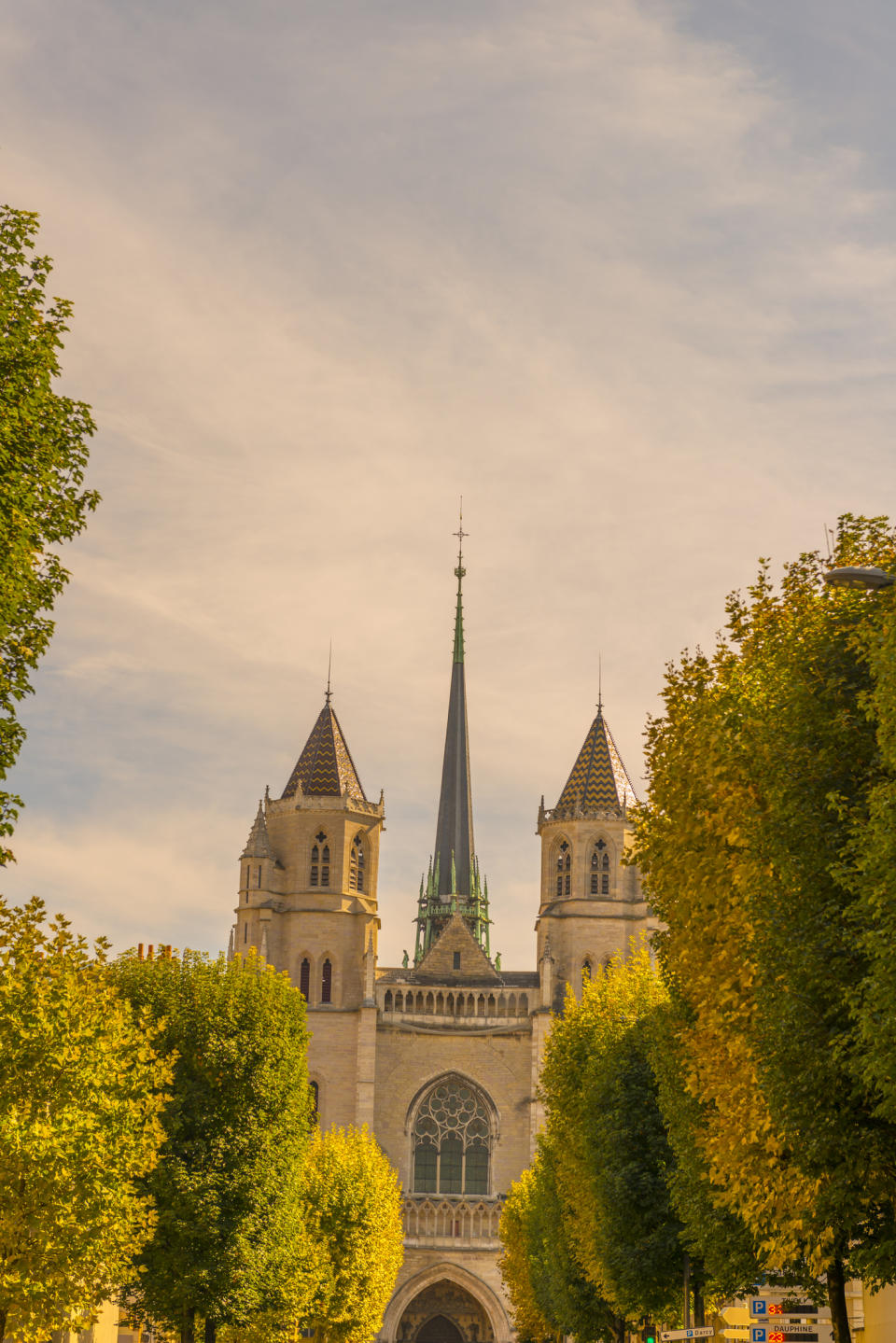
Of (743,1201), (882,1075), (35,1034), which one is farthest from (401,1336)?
(882,1075)

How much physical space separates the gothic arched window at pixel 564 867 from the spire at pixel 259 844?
16.9m

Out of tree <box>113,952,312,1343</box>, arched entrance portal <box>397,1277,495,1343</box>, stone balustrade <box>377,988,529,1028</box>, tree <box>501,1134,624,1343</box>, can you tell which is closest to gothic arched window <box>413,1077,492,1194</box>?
stone balustrade <box>377,988,529,1028</box>

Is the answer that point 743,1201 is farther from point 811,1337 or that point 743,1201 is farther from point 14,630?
point 14,630

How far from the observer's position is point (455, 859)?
119500 mm

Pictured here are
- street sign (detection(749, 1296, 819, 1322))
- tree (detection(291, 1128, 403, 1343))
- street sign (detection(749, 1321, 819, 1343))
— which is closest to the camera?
street sign (detection(749, 1321, 819, 1343))

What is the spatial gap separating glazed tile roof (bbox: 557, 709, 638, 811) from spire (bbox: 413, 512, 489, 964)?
14.9m

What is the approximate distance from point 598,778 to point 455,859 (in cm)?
1783

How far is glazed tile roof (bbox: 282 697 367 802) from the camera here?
103250mm

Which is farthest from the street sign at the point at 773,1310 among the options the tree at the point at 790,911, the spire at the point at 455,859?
the spire at the point at 455,859

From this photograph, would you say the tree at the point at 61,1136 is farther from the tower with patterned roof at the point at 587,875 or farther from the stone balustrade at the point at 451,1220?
the tower with patterned roof at the point at 587,875

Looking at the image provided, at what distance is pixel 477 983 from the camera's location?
9975 centimetres

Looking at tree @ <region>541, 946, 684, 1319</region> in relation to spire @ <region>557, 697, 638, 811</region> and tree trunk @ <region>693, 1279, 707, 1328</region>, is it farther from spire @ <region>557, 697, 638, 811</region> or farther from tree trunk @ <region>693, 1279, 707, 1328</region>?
spire @ <region>557, 697, 638, 811</region>

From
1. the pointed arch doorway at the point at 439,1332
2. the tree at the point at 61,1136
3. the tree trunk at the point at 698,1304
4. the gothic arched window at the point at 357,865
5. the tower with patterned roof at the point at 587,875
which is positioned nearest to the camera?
the tree at the point at 61,1136

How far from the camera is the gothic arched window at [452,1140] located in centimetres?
9519
